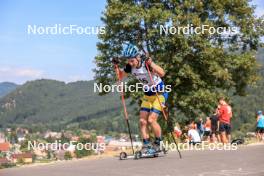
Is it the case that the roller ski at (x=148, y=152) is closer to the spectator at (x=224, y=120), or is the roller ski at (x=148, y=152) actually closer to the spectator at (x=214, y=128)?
the spectator at (x=224, y=120)

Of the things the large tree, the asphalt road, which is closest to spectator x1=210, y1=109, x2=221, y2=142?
the large tree

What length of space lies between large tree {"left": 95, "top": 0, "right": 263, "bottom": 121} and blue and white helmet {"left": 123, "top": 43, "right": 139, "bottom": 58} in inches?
659

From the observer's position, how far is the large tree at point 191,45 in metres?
27.6

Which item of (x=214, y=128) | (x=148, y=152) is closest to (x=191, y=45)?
(x=214, y=128)

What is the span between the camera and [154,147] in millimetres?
10922

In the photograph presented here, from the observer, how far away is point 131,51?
10.4 metres

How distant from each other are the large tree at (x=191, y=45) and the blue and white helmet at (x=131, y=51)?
16740 millimetres

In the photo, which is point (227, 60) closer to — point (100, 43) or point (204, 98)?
point (204, 98)

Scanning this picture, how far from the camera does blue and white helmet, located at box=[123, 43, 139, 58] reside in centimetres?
1033

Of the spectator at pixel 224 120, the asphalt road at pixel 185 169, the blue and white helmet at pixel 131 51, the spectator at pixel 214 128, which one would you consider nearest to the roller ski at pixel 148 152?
the asphalt road at pixel 185 169

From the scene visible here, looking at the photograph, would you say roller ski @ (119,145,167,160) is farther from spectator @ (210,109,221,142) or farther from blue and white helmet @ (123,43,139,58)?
spectator @ (210,109,221,142)

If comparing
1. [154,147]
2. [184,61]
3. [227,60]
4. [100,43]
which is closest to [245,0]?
[227,60]

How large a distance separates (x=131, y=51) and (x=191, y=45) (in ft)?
58.4

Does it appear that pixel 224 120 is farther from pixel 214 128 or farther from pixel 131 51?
pixel 131 51
